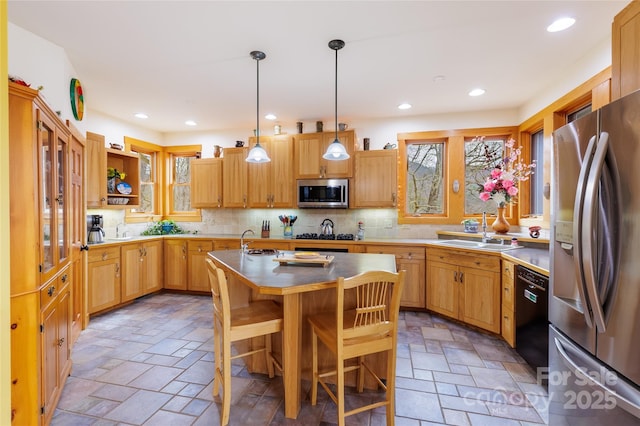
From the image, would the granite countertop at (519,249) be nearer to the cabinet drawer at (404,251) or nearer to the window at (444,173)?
the cabinet drawer at (404,251)

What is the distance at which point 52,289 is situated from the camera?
1824mm

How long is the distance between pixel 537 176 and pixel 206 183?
4718 millimetres

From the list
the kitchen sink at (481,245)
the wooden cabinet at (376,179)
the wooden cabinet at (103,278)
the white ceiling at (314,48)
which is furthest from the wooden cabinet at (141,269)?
the kitchen sink at (481,245)

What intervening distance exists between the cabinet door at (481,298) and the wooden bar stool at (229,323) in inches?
86.5

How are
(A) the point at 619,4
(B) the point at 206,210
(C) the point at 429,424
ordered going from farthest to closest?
1. (B) the point at 206,210
2. (A) the point at 619,4
3. (C) the point at 429,424

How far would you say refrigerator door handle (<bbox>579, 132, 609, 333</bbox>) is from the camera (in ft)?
3.76

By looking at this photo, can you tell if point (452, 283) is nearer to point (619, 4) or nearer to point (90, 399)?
point (619, 4)

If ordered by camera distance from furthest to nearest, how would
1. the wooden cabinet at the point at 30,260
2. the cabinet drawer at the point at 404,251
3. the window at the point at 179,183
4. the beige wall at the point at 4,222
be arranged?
the window at the point at 179,183 < the cabinet drawer at the point at 404,251 < the wooden cabinet at the point at 30,260 < the beige wall at the point at 4,222

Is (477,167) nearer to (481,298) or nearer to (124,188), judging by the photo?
(481,298)

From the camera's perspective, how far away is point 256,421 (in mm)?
1774

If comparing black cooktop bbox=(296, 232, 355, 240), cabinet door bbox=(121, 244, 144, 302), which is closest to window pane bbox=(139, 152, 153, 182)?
cabinet door bbox=(121, 244, 144, 302)

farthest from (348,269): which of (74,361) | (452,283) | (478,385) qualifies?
(74,361)

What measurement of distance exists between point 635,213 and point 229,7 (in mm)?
2487

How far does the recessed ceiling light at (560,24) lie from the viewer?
7.03ft
